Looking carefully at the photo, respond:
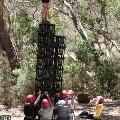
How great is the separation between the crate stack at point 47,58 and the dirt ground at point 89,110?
9.64ft

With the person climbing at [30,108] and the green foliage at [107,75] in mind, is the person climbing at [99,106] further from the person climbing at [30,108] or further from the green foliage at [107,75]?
the green foliage at [107,75]

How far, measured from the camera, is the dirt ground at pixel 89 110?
15947mm

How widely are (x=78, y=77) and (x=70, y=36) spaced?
20.1m

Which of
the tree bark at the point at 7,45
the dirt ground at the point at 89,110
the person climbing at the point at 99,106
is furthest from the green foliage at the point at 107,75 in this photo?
the person climbing at the point at 99,106

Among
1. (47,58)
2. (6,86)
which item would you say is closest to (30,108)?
(47,58)

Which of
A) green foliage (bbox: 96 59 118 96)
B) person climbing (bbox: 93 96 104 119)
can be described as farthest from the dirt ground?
green foliage (bbox: 96 59 118 96)

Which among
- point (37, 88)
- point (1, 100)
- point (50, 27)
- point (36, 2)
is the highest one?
point (36, 2)

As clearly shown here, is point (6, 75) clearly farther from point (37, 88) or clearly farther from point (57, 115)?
point (57, 115)

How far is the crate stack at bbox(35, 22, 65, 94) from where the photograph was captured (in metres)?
12.5

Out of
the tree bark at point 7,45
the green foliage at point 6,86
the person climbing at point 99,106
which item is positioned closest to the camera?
the person climbing at point 99,106

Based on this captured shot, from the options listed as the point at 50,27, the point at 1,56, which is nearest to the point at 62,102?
the point at 50,27

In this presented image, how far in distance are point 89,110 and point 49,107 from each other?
6045 mm

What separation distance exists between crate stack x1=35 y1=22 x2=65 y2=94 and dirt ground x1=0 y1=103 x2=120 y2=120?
9.64 ft

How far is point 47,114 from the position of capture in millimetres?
11297
